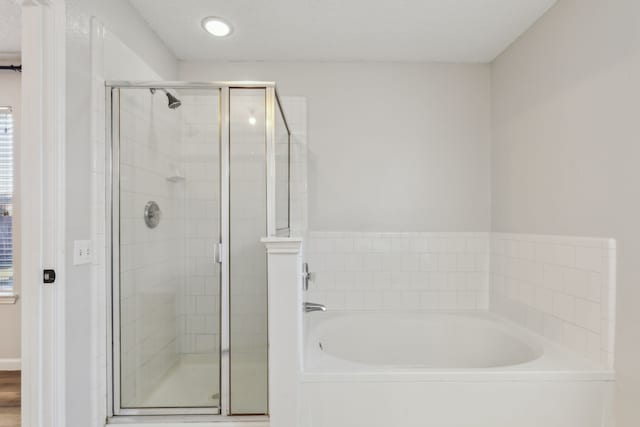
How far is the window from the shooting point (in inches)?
117

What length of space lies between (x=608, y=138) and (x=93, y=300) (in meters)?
2.48

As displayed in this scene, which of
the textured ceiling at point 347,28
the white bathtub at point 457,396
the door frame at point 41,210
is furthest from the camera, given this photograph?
the textured ceiling at point 347,28

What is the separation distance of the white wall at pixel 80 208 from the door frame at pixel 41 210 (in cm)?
7

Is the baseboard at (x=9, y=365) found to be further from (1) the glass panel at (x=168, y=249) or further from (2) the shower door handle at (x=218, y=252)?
(2) the shower door handle at (x=218, y=252)

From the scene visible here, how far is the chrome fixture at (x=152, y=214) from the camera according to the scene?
204 cm

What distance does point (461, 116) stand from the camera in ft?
9.45

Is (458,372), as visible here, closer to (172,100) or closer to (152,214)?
(152,214)

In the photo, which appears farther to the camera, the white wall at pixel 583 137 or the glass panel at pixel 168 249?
the glass panel at pixel 168 249

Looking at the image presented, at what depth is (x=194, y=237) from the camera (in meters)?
1.95

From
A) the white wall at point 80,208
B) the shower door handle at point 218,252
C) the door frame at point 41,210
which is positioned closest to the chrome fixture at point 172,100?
the white wall at point 80,208

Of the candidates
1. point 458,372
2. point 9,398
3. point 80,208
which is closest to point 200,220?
point 80,208

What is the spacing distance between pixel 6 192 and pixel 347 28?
2910 mm

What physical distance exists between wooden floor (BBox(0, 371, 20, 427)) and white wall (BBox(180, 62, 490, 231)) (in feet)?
7.18

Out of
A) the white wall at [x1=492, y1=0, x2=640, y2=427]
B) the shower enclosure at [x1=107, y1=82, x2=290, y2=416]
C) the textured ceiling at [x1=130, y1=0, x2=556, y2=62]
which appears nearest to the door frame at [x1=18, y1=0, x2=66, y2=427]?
the shower enclosure at [x1=107, y1=82, x2=290, y2=416]
